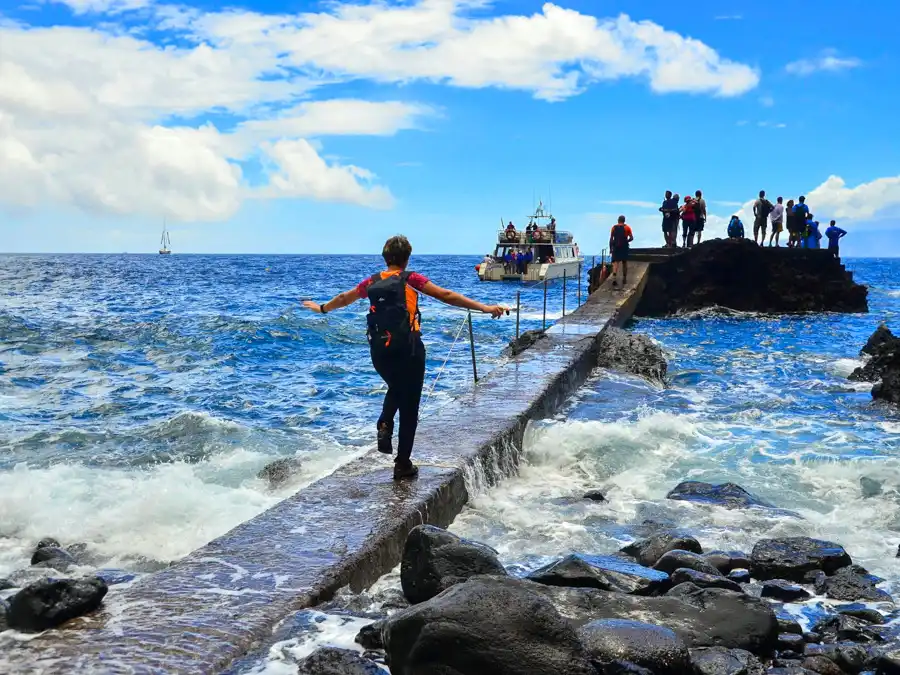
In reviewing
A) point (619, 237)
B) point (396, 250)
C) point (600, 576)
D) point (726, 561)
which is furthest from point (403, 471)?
point (619, 237)

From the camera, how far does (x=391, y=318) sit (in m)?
5.28

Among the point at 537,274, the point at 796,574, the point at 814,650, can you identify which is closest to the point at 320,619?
the point at 814,650

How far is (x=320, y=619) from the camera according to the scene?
150 inches

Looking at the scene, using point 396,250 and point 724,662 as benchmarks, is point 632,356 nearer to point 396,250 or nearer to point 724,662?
point 396,250

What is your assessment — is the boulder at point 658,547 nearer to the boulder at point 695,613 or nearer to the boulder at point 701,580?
the boulder at point 701,580

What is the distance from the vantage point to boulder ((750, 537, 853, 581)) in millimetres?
4883

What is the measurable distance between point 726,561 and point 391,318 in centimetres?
250

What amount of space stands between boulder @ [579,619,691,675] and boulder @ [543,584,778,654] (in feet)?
0.80

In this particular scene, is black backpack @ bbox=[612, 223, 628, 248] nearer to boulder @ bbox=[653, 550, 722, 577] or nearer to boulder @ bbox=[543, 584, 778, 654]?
boulder @ bbox=[653, 550, 722, 577]

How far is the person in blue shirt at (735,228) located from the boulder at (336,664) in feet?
89.8

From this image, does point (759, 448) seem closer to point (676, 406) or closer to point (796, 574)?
point (676, 406)

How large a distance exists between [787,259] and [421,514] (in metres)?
25.2

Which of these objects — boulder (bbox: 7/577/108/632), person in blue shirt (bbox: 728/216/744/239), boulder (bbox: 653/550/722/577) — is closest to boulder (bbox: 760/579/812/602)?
boulder (bbox: 653/550/722/577)

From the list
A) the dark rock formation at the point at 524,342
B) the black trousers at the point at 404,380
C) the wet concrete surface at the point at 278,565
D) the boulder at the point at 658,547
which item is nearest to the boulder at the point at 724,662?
the boulder at the point at 658,547
